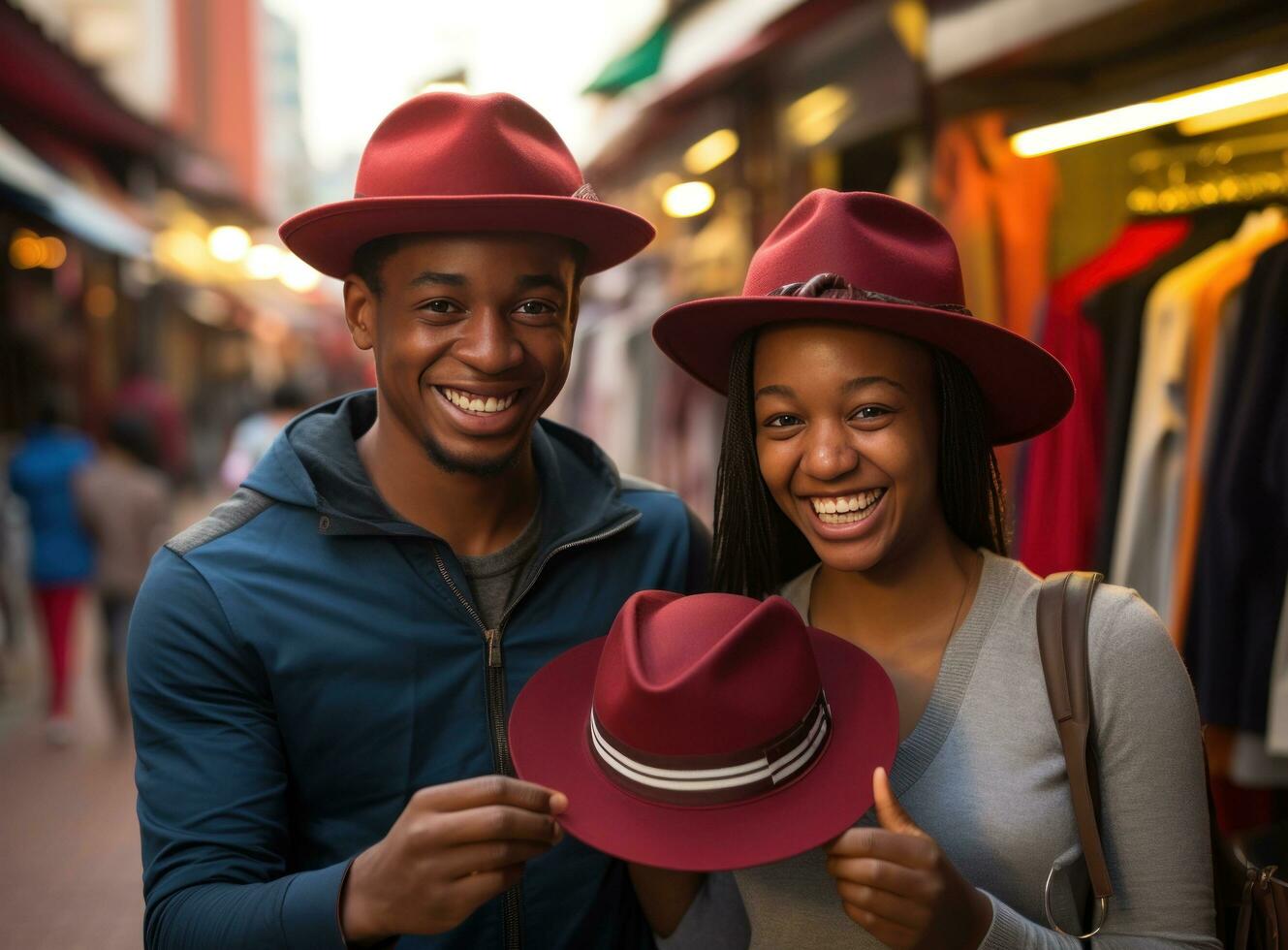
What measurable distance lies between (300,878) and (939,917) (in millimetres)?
955

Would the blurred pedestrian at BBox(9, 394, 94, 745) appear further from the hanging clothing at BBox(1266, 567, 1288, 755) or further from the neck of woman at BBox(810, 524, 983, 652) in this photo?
the hanging clothing at BBox(1266, 567, 1288, 755)

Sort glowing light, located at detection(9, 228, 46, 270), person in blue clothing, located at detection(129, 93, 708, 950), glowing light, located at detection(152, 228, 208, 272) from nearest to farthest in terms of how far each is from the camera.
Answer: person in blue clothing, located at detection(129, 93, 708, 950), glowing light, located at detection(9, 228, 46, 270), glowing light, located at detection(152, 228, 208, 272)

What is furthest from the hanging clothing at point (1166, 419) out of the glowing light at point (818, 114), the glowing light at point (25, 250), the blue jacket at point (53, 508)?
the glowing light at point (25, 250)

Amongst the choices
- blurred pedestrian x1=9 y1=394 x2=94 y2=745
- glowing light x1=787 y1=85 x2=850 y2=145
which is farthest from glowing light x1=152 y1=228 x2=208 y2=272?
glowing light x1=787 y1=85 x2=850 y2=145

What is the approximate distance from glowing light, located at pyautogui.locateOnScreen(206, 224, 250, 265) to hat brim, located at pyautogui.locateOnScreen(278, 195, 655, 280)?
13364mm

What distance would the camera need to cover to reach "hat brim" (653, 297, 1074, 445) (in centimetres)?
189

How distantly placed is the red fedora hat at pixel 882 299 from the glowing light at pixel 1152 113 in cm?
173

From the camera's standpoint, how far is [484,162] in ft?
7.03

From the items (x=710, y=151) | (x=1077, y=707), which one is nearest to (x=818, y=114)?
(x=710, y=151)

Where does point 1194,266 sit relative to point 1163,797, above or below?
above

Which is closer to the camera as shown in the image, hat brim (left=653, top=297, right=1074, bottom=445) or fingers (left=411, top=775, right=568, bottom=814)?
fingers (left=411, top=775, right=568, bottom=814)

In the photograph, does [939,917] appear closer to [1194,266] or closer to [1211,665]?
[1211,665]

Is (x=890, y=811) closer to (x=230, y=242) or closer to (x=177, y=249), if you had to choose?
(x=230, y=242)

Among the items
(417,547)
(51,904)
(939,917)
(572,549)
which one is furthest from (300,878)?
(51,904)
